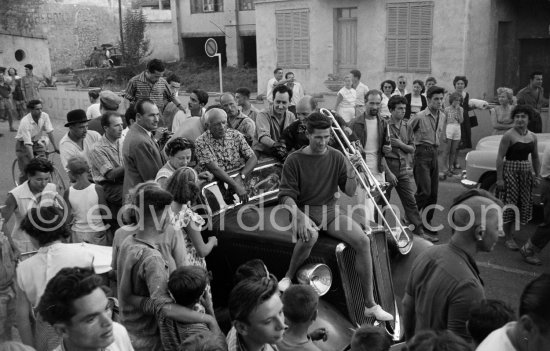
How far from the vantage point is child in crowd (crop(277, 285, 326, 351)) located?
3477 millimetres

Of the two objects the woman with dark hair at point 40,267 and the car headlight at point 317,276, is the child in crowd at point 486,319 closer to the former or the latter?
the car headlight at point 317,276

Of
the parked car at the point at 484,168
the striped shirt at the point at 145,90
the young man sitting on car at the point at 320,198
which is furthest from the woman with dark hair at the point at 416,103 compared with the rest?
the young man sitting on car at the point at 320,198

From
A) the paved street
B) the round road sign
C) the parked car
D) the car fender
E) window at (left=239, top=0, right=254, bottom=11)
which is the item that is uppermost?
window at (left=239, top=0, right=254, bottom=11)

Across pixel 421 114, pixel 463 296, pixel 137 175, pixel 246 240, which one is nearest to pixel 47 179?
pixel 137 175

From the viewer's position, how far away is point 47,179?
18.5 ft

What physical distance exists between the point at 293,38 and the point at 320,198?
47.5 ft

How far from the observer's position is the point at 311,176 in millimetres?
4961

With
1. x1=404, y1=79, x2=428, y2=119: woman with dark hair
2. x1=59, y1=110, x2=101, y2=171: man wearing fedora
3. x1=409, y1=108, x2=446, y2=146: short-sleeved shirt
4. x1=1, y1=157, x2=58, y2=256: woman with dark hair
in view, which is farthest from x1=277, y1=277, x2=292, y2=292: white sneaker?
x1=404, y1=79, x2=428, y2=119: woman with dark hair

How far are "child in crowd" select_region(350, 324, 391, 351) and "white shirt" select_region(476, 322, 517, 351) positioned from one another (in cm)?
63

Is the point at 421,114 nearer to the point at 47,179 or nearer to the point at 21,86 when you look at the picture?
the point at 47,179

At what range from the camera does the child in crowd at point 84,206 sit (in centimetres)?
571

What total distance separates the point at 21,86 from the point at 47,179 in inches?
652

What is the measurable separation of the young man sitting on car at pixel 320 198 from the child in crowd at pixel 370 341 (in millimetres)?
1289

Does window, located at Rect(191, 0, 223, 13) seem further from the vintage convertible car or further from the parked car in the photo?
the vintage convertible car
